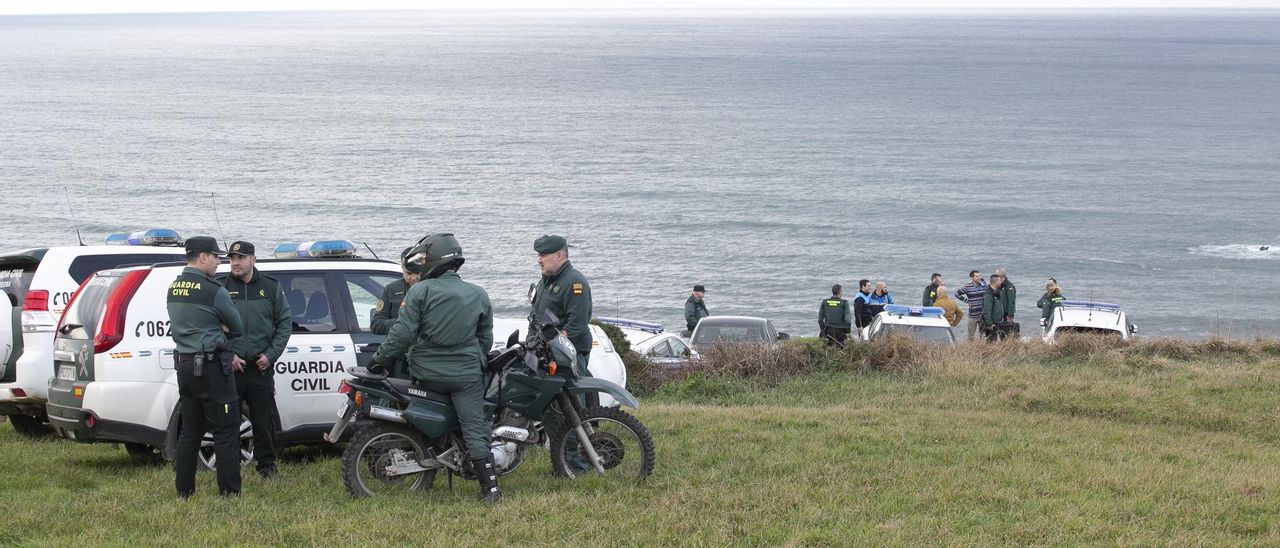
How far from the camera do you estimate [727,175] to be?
8294 centimetres

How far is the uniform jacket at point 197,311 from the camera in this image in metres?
→ 7.67

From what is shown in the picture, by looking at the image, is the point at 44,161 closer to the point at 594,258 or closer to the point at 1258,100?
the point at 594,258

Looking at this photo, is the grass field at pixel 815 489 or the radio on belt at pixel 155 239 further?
the radio on belt at pixel 155 239

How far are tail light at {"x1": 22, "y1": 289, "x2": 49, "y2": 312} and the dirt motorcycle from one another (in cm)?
358

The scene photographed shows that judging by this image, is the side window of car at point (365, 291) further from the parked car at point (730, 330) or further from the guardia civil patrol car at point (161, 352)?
the parked car at point (730, 330)

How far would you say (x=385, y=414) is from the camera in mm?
7684

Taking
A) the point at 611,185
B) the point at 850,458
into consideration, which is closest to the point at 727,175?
the point at 611,185

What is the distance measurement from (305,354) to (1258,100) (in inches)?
5764

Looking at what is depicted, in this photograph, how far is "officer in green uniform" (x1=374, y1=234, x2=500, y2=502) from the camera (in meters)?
7.53

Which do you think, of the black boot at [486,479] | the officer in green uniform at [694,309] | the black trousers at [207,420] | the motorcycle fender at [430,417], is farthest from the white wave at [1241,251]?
the black trousers at [207,420]

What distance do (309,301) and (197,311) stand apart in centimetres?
169

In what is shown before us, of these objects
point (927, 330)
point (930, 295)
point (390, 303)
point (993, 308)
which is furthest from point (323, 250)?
point (930, 295)

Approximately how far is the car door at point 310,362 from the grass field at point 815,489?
377 millimetres

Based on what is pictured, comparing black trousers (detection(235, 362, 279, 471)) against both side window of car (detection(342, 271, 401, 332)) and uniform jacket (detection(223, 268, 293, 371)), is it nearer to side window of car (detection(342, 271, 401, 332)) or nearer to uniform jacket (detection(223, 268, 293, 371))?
uniform jacket (detection(223, 268, 293, 371))
